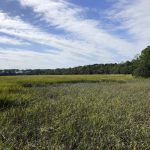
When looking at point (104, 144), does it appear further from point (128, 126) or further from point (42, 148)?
point (128, 126)

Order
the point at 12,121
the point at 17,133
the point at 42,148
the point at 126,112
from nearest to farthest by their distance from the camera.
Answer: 1. the point at 42,148
2. the point at 17,133
3. the point at 12,121
4. the point at 126,112

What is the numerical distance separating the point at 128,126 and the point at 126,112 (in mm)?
2926

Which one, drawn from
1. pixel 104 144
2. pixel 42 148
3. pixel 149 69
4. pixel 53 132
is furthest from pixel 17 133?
pixel 149 69

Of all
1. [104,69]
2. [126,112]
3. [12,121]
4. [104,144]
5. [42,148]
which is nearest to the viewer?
[42,148]

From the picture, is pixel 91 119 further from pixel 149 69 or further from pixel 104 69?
pixel 104 69

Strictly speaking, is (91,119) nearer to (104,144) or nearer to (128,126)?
(128,126)

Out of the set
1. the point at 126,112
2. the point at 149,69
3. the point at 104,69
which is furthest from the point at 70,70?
the point at 126,112

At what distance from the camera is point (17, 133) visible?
318 inches

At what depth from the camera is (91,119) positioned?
9961mm

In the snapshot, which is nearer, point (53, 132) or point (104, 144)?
point (104, 144)

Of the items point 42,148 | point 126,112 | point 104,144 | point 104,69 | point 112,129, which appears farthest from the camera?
point 104,69

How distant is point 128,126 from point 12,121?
11.0 ft

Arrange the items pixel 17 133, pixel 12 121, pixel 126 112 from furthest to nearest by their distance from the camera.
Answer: pixel 126 112 < pixel 12 121 < pixel 17 133

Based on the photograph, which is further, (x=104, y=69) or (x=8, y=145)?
(x=104, y=69)
